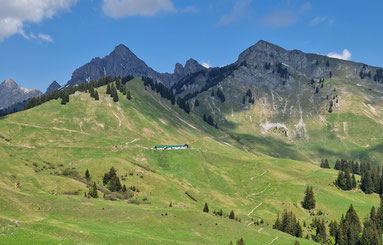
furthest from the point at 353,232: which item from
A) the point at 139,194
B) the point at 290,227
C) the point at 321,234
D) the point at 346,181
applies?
the point at 139,194

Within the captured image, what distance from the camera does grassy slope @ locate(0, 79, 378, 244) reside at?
2992 inches

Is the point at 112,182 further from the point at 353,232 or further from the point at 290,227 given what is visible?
the point at 353,232

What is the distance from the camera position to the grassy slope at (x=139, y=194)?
249ft

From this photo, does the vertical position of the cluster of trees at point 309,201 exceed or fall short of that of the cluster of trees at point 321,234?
it exceeds it

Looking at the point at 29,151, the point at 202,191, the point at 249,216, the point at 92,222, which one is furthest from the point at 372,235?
the point at 29,151

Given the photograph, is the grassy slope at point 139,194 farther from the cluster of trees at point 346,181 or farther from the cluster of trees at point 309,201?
the cluster of trees at point 346,181

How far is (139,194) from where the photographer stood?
444ft

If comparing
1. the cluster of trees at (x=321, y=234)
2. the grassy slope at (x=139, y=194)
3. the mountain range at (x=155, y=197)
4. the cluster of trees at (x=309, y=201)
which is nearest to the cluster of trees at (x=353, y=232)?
the mountain range at (x=155, y=197)

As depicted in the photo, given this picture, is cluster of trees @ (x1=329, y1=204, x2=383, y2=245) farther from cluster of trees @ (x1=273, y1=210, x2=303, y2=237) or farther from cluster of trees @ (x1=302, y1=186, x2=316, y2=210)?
cluster of trees @ (x1=302, y1=186, x2=316, y2=210)

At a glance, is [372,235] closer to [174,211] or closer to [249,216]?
[249,216]

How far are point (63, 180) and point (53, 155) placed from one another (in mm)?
44303

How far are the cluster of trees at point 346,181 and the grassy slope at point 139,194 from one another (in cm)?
539

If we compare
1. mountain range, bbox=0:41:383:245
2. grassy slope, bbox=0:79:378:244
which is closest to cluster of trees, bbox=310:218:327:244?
mountain range, bbox=0:41:383:245

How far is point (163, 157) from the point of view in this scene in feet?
618
